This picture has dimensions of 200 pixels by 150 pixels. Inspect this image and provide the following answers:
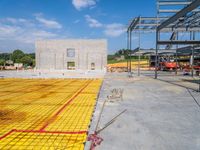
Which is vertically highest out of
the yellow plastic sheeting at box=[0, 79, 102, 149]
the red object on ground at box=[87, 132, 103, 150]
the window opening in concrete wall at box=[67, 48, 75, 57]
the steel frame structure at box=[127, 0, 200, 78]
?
the steel frame structure at box=[127, 0, 200, 78]

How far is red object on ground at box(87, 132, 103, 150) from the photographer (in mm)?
3008

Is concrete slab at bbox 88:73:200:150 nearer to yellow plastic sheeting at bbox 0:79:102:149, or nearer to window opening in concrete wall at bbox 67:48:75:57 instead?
yellow plastic sheeting at bbox 0:79:102:149

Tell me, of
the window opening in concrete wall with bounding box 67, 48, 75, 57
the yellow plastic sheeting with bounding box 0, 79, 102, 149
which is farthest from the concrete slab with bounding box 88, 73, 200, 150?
the window opening in concrete wall with bounding box 67, 48, 75, 57

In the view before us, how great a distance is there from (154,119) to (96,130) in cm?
133

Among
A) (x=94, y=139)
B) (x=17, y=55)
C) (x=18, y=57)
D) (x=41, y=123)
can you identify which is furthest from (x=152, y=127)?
(x=17, y=55)

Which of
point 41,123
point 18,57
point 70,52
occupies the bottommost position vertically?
point 41,123

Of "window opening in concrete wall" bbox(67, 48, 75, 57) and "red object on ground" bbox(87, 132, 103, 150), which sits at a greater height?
"window opening in concrete wall" bbox(67, 48, 75, 57)

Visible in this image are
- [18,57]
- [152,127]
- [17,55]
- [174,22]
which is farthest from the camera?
[17,55]

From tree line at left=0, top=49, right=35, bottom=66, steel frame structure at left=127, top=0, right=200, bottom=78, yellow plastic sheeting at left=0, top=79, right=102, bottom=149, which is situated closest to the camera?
yellow plastic sheeting at left=0, top=79, right=102, bottom=149

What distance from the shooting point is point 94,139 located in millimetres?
3225

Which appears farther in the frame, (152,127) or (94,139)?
(152,127)

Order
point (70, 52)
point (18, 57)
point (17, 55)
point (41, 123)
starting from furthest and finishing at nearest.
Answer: point (17, 55), point (18, 57), point (70, 52), point (41, 123)

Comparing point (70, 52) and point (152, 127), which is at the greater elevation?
point (70, 52)

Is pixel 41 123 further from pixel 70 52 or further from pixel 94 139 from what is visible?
pixel 70 52
